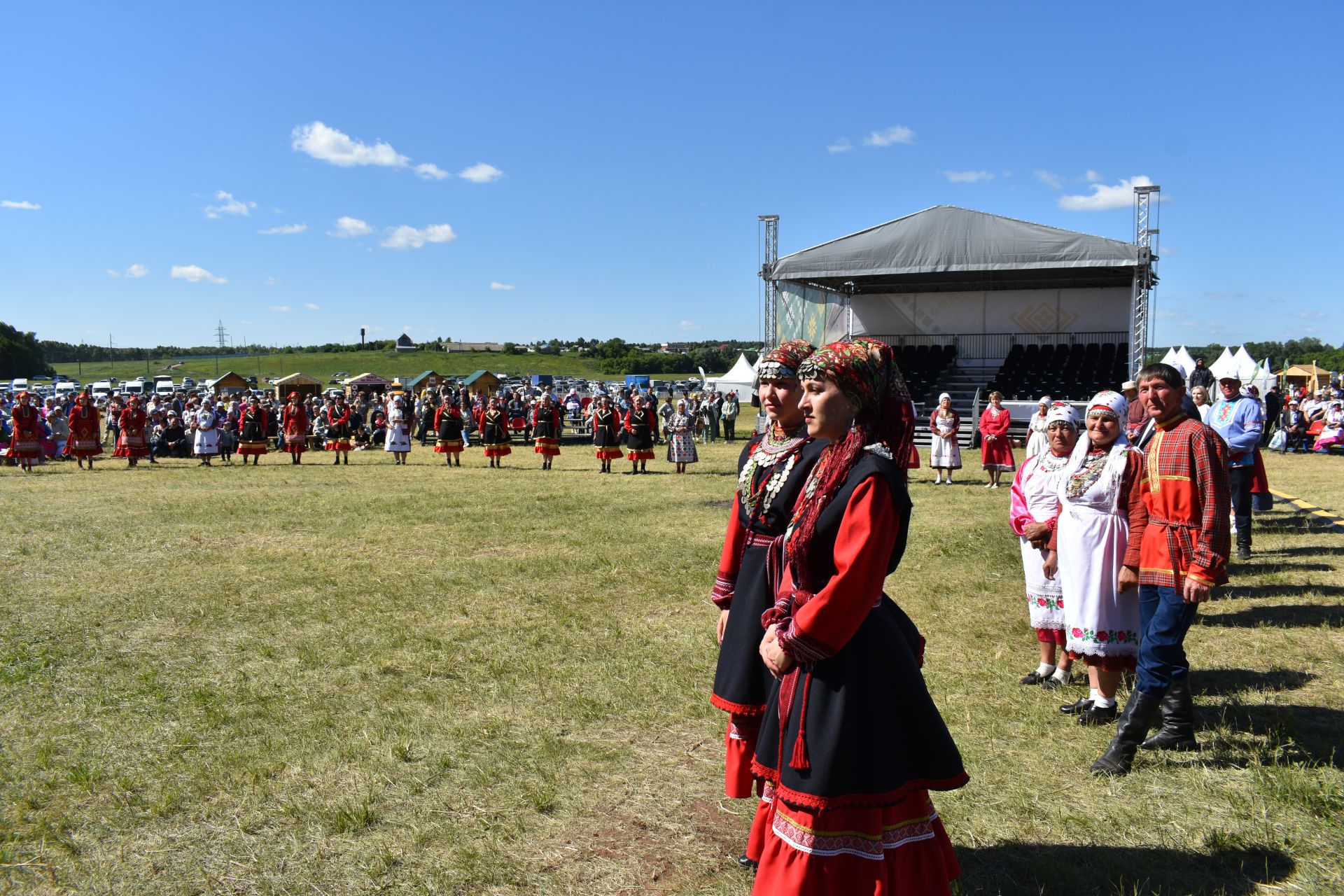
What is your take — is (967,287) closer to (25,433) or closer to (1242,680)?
(1242,680)

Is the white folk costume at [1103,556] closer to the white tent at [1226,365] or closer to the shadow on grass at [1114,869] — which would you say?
the shadow on grass at [1114,869]

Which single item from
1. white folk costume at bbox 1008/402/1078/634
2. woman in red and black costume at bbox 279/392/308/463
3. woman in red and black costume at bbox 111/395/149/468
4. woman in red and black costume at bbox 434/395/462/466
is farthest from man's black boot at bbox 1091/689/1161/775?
woman in red and black costume at bbox 111/395/149/468

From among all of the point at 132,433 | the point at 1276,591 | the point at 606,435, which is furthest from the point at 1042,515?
the point at 132,433

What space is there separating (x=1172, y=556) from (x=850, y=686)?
2.53 meters

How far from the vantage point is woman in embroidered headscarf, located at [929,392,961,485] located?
625 inches

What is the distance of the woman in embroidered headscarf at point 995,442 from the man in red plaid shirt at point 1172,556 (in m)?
11.5

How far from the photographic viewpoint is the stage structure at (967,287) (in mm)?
21875

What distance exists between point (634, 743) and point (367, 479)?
1451cm

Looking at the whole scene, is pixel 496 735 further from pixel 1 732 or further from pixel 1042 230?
pixel 1042 230

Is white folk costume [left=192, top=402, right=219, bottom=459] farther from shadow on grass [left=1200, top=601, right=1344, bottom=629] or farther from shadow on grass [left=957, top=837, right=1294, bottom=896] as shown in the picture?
shadow on grass [left=957, top=837, right=1294, bottom=896]

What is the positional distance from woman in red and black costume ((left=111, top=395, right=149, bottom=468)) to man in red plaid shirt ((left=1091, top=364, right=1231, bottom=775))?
2289cm

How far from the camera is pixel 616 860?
354cm

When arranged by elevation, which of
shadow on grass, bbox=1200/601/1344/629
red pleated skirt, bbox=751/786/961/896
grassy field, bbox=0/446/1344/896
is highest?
red pleated skirt, bbox=751/786/961/896

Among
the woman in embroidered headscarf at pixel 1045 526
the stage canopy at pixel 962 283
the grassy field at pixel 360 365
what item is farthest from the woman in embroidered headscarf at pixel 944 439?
the grassy field at pixel 360 365
